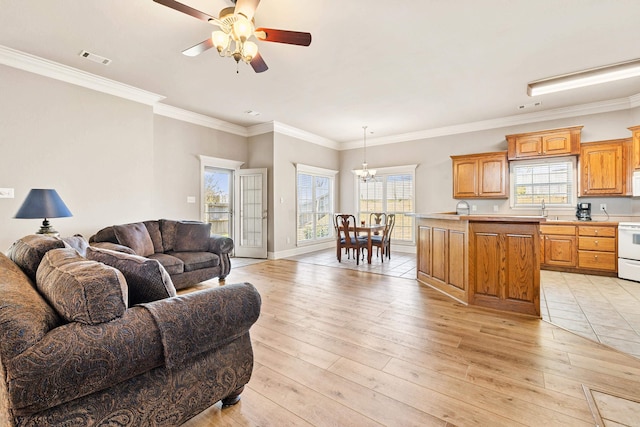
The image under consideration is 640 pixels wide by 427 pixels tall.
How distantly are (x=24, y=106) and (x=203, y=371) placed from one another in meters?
4.33

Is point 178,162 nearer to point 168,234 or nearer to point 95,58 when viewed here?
point 168,234

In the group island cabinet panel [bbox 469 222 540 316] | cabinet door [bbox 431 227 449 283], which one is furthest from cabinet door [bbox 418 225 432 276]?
island cabinet panel [bbox 469 222 540 316]

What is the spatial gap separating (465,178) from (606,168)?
221 centimetres

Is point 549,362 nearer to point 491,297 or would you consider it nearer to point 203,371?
point 491,297

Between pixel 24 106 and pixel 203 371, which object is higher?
pixel 24 106

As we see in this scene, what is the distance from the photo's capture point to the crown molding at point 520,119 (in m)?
5.07

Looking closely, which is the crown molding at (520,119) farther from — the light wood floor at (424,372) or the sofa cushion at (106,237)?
the sofa cushion at (106,237)

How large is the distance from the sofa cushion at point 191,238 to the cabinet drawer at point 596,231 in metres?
6.19

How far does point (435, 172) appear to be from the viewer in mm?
6918

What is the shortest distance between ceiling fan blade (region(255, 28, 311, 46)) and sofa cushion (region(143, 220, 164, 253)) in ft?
10.4

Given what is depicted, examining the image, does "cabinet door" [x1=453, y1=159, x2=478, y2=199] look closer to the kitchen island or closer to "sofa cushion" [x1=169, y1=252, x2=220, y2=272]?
the kitchen island

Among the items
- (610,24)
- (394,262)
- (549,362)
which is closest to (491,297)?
(549,362)

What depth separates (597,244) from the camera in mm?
4723

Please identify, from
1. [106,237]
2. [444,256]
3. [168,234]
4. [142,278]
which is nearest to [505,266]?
[444,256]
